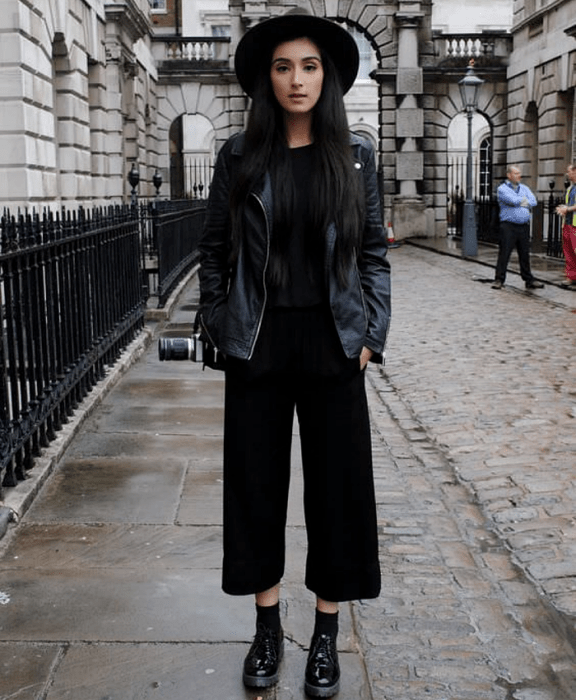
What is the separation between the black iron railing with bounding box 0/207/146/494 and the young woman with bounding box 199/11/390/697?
1.89m

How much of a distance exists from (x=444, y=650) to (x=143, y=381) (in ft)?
16.7

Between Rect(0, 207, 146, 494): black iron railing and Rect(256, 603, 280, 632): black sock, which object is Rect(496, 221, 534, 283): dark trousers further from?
Rect(256, 603, 280, 632): black sock

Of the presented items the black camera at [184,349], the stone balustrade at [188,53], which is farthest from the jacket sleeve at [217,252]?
the stone balustrade at [188,53]

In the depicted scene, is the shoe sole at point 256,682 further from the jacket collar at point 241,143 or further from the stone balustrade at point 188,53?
the stone balustrade at point 188,53

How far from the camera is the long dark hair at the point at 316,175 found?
10.1 ft

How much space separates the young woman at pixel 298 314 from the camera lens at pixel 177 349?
0.17m

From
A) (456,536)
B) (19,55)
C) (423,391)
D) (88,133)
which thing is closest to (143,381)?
(423,391)

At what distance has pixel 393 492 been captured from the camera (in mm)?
5520

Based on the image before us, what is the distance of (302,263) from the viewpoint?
3119 millimetres

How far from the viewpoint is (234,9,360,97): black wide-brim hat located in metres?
3.09

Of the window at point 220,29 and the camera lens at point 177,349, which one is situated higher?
the window at point 220,29

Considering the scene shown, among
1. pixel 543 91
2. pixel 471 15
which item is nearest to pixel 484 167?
pixel 471 15

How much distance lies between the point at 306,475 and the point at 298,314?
56 centimetres

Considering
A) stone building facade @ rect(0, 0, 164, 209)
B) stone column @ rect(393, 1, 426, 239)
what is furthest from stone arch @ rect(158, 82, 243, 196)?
stone column @ rect(393, 1, 426, 239)
